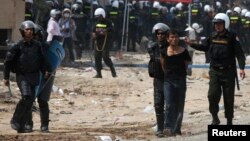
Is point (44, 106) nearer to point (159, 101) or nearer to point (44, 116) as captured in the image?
point (44, 116)

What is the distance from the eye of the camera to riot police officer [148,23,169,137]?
37.1 ft

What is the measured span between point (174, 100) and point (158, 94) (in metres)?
0.30

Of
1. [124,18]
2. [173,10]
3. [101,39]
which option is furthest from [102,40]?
[173,10]

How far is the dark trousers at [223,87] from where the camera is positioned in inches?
463

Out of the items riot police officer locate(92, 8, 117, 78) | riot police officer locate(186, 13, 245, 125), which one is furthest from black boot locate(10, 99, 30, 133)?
riot police officer locate(92, 8, 117, 78)

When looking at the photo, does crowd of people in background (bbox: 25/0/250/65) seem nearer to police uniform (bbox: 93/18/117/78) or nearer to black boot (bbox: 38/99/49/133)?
police uniform (bbox: 93/18/117/78)

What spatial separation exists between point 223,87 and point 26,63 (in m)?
3.03

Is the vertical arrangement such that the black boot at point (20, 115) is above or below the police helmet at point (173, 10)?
below

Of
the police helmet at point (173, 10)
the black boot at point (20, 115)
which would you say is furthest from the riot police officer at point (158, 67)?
the police helmet at point (173, 10)

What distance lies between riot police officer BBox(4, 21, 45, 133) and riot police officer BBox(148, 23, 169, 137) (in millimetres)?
1643

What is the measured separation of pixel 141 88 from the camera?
62.1ft

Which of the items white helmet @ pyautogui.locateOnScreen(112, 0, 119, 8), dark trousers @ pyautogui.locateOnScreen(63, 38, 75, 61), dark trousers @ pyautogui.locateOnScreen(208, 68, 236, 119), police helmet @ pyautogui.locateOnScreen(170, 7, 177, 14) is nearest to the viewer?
dark trousers @ pyautogui.locateOnScreen(208, 68, 236, 119)

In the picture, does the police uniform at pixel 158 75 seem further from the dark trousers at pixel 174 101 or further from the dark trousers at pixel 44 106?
the dark trousers at pixel 44 106

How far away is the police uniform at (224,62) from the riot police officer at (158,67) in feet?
2.35
